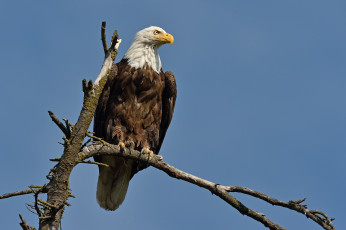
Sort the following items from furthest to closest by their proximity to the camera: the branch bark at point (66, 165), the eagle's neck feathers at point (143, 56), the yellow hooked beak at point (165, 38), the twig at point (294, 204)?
the yellow hooked beak at point (165, 38), the eagle's neck feathers at point (143, 56), the twig at point (294, 204), the branch bark at point (66, 165)

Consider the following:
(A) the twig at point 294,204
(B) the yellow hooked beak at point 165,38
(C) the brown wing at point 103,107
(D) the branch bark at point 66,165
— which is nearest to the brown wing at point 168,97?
(B) the yellow hooked beak at point 165,38

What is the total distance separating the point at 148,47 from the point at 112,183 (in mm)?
2363

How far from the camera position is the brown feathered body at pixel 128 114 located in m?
7.65

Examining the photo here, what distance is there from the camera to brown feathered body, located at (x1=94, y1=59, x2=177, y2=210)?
7.65 meters

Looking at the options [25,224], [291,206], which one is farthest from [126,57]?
[25,224]

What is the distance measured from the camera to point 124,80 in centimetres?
768

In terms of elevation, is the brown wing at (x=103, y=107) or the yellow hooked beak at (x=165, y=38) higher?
the yellow hooked beak at (x=165, y=38)

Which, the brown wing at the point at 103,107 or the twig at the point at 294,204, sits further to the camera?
the brown wing at the point at 103,107

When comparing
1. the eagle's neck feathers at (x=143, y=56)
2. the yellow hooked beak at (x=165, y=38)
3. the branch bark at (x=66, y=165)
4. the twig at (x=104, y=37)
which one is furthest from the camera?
the yellow hooked beak at (x=165, y=38)

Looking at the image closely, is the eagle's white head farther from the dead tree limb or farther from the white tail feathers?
the dead tree limb

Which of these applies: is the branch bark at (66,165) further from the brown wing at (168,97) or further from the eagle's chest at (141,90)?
the brown wing at (168,97)

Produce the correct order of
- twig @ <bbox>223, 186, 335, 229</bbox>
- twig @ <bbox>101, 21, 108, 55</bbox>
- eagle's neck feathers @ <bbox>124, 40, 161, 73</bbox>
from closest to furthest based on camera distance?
twig @ <bbox>101, 21, 108, 55</bbox>
twig @ <bbox>223, 186, 335, 229</bbox>
eagle's neck feathers @ <bbox>124, 40, 161, 73</bbox>

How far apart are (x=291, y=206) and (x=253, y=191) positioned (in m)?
0.45

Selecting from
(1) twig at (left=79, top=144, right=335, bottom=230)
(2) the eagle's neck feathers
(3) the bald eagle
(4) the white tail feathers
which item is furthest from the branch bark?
(4) the white tail feathers
